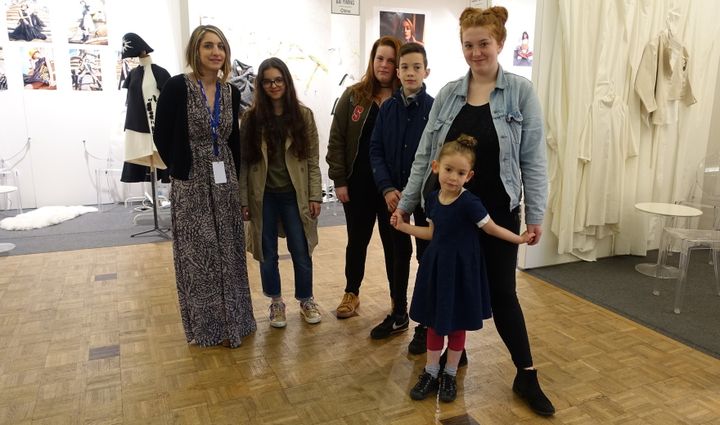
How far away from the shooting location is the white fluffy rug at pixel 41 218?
203 inches

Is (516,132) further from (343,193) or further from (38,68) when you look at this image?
(38,68)

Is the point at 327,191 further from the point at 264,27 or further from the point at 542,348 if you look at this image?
the point at 542,348

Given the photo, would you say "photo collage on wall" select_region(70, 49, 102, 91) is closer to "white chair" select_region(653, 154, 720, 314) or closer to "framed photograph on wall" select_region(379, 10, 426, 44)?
"framed photograph on wall" select_region(379, 10, 426, 44)

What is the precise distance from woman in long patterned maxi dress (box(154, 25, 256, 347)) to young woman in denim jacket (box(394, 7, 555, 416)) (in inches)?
37.7

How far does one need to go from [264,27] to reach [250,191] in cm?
398

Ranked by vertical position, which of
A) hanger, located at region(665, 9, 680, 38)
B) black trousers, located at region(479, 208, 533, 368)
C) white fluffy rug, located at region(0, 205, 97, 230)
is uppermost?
hanger, located at region(665, 9, 680, 38)

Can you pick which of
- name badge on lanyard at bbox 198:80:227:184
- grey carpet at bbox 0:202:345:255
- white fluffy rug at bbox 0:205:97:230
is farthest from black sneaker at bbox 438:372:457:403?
white fluffy rug at bbox 0:205:97:230

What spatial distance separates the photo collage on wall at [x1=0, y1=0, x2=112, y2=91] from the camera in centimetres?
574

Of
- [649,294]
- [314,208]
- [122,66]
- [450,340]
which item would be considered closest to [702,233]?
[649,294]

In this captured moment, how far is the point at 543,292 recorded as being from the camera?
3.48 meters

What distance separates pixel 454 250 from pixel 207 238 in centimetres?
117

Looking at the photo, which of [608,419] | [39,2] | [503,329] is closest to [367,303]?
[503,329]

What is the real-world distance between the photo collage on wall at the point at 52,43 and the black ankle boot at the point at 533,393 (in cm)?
562

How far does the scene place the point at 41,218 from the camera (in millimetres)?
5340
